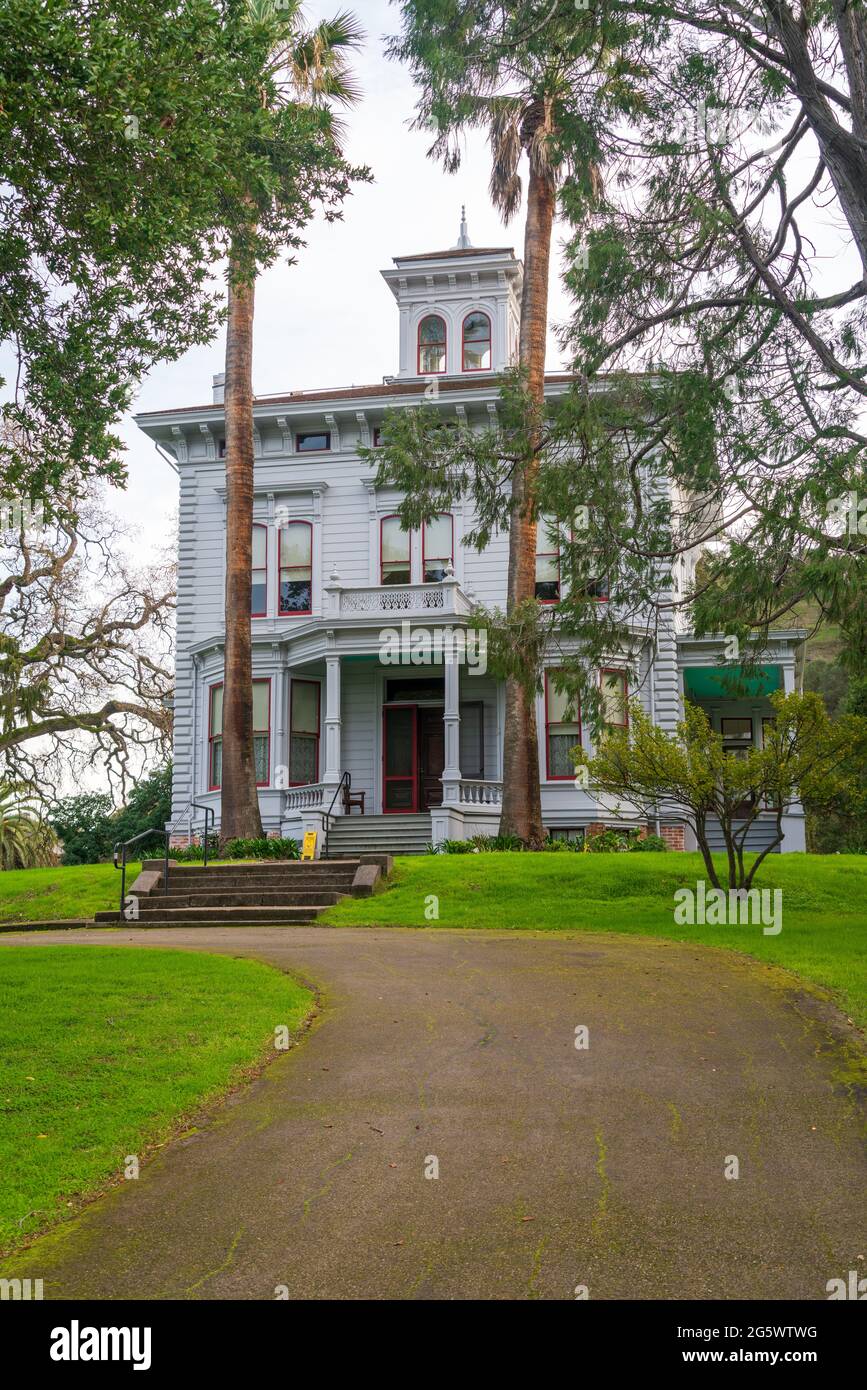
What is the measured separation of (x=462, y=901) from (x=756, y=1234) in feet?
41.0

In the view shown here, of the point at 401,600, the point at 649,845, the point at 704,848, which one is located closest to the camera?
the point at 704,848

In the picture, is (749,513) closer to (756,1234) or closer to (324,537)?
(756,1234)

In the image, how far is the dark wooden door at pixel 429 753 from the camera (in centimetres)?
2694

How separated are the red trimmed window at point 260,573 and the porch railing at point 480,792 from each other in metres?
6.96

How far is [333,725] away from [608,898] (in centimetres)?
959

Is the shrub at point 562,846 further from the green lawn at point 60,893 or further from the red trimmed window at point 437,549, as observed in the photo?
the green lawn at point 60,893

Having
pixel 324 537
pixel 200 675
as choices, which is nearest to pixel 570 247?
pixel 324 537

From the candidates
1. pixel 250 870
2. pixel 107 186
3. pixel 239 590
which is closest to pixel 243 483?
pixel 239 590

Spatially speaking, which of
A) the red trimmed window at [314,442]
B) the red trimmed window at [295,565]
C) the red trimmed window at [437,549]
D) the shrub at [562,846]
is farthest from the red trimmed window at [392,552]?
the shrub at [562,846]

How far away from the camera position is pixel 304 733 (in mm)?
27234

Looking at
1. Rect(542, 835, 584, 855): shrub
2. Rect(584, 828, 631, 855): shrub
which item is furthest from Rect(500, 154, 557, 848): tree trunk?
Rect(584, 828, 631, 855): shrub

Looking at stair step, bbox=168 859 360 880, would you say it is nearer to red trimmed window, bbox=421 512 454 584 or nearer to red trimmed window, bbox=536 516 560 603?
red trimmed window, bbox=421 512 454 584

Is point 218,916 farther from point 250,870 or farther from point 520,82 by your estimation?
point 520,82

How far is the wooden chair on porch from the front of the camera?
25.6 metres
